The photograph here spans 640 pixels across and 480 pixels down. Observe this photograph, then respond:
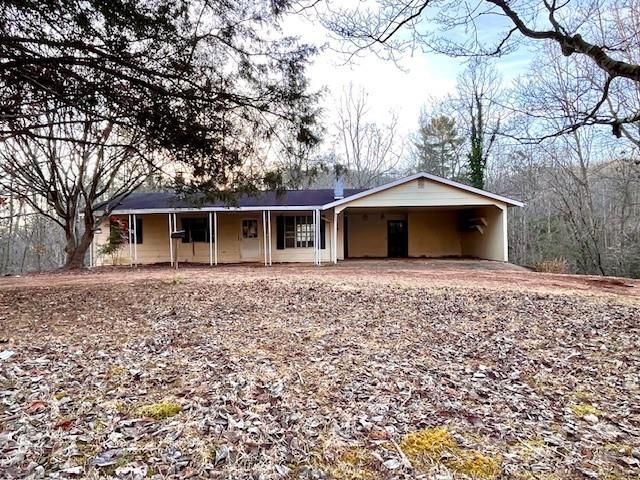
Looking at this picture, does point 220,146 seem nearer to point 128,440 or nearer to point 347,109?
point 128,440

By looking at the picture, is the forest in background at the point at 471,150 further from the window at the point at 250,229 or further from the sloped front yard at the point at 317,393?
the window at the point at 250,229

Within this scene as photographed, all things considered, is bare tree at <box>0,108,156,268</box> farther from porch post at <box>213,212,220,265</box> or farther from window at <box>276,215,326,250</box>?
window at <box>276,215,326,250</box>

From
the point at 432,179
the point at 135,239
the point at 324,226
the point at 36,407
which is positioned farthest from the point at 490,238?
the point at 36,407

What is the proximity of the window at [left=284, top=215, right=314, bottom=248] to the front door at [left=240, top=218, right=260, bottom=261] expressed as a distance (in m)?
1.28

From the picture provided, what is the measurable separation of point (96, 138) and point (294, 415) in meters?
6.97

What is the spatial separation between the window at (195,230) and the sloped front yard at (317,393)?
1148cm

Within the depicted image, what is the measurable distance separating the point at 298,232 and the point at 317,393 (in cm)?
1436

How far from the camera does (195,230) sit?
58.3ft

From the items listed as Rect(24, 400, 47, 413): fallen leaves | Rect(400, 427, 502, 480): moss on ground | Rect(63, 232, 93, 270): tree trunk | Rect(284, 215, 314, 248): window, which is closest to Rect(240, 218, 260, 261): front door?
Rect(284, 215, 314, 248): window

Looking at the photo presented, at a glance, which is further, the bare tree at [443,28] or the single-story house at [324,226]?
the single-story house at [324,226]

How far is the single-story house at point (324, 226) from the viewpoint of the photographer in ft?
50.8

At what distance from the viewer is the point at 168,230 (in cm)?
1795

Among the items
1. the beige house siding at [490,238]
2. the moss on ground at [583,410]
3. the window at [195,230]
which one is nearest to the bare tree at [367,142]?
the beige house siding at [490,238]

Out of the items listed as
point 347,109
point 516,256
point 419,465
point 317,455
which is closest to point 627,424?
point 419,465
